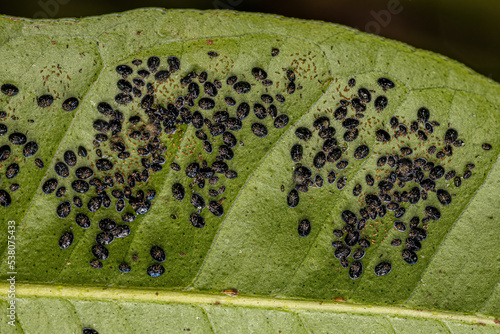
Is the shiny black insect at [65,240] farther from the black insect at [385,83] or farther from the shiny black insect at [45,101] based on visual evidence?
the black insect at [385,83]

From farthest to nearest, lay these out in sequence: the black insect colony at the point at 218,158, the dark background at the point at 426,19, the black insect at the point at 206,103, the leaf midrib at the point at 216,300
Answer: the dark background at the point at 426,19, the black insect at the point at 206,103, the black insect colony at the point at 218,158, the leaf midrib at the point at 216,300

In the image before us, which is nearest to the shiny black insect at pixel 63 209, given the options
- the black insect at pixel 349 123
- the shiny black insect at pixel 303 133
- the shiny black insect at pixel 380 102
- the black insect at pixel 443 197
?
the shiny black insect at pixel 303 133

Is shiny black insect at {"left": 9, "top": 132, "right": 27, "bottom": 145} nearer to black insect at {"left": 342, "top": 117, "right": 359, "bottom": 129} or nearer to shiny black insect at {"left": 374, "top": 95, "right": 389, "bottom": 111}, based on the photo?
black insect at {"left": 342, "top": 117, "right": 359, "bottom": 129}

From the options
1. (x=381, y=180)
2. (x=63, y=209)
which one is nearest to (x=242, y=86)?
(x=381, y=180)

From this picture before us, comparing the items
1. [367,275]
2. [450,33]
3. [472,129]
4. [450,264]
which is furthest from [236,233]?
[450,33]

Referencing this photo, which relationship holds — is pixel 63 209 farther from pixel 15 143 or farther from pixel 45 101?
pixel 45 101

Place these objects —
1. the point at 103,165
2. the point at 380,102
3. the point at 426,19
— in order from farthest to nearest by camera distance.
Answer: the point at 426,19 → the point at 380,102 → the point at 103,165

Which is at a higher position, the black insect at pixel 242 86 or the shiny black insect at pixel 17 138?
the black insect at pixel 242 86
